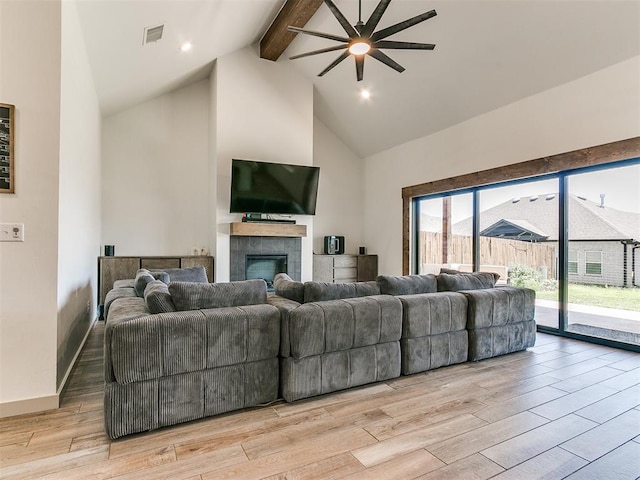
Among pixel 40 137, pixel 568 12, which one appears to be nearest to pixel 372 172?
pixel 568 12

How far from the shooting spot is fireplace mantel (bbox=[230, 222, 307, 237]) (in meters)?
5.59

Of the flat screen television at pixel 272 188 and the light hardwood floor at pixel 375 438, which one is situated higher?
the flat screen television at pixel 272 188

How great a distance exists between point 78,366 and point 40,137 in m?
1.98

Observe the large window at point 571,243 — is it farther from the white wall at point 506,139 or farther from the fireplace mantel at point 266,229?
the fireplace mantel at point 266,229

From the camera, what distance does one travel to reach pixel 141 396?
82.3 inches

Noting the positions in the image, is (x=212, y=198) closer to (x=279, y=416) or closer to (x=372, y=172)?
(x=372, y=172)

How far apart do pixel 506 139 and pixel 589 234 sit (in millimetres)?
1628

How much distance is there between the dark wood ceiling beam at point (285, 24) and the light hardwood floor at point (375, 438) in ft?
14.3

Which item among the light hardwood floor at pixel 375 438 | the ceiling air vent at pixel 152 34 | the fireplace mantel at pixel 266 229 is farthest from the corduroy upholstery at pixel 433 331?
the ceiling air vent at pixel 152 34

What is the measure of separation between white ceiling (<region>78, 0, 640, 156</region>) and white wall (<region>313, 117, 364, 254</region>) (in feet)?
4.37

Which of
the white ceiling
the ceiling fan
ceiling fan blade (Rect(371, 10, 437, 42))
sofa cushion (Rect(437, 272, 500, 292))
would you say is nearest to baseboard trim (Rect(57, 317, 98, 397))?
the white ceiling

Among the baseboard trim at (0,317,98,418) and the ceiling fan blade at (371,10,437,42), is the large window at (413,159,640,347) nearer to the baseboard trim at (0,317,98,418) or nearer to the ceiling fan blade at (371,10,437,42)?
the ceiling fan blade at (371,10,437,42)

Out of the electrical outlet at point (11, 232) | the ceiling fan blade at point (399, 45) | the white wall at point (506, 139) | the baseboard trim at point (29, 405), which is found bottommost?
the baseboard trim at point (29, 405)

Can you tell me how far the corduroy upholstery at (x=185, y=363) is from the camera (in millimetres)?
2037
